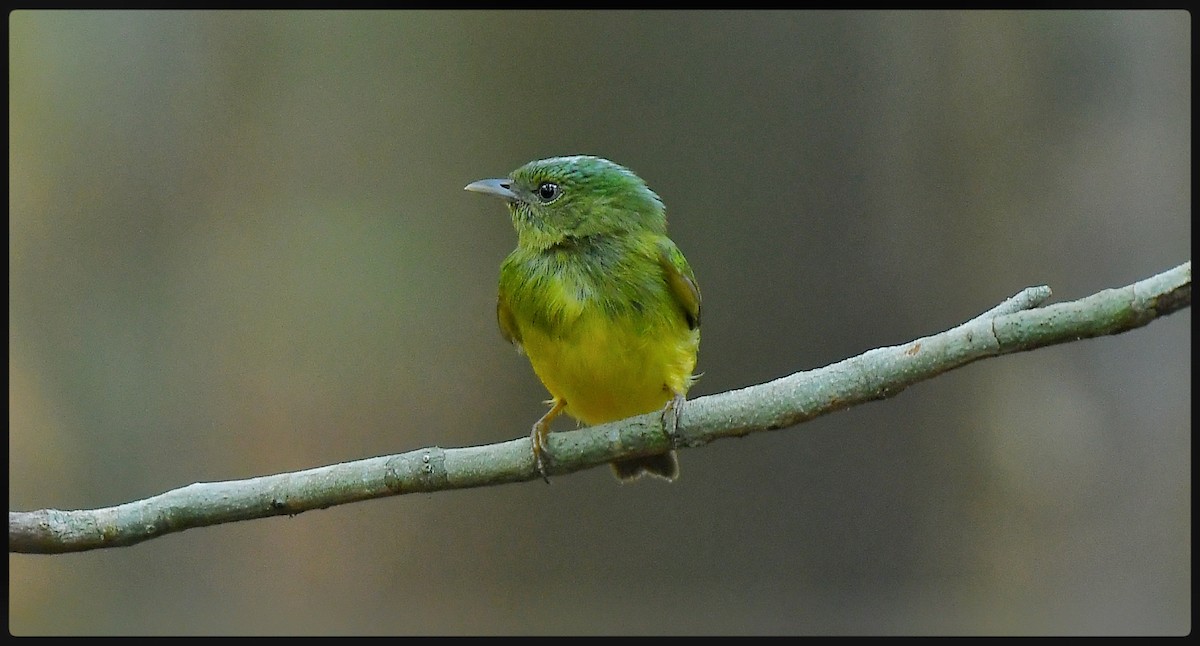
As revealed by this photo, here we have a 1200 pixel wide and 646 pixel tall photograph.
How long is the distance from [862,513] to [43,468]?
3771 mm

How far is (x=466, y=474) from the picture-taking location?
7.62 feet

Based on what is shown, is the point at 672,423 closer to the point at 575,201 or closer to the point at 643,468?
the point at 643,468

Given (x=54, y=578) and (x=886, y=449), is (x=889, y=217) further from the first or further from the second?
(x=54, y=578)

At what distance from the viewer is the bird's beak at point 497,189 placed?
2986 mm

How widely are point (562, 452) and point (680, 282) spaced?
589mm

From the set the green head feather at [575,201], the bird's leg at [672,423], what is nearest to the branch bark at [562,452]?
the bird's leg at [672,423]

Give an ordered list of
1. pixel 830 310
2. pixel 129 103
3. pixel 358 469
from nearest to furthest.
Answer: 1. pixel 358 469
2. pixel 830 310
3. pixel 129 103

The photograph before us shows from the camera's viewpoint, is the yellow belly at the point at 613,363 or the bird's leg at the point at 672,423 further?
the yellow belly at the point at 613,363

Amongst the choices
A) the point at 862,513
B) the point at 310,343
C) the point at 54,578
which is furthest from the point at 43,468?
the point at 862,513

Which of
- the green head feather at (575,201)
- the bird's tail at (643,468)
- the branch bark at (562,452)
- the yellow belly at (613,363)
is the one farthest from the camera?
the bird's tail at (643,468)

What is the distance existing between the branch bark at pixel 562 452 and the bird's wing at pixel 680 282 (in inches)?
17.2

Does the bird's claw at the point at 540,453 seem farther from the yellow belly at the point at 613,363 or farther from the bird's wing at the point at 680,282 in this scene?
the bird's wing at the point at 680,282

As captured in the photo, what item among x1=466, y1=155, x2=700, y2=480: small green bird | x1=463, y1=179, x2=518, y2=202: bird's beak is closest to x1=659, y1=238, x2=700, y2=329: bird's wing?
x1=466, y1=155, x2=700, y2=480: small green bird

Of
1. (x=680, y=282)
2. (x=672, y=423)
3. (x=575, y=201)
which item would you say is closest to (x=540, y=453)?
(x=672, y=423)
